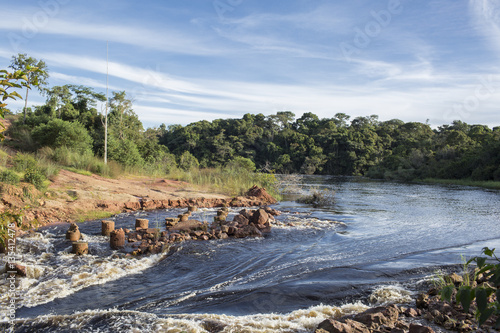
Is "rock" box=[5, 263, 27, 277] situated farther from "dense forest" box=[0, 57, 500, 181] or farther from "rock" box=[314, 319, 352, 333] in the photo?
"dense forest" box=[0, 57, 500, 181]

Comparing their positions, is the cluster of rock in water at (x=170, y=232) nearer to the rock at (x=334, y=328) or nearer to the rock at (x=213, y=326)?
the rock at (x=213, y=326)

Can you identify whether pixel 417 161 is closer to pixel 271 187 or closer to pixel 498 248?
pixel 271 187

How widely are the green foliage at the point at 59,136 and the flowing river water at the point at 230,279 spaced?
38.1 ft

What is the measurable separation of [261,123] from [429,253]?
71628 millimetres

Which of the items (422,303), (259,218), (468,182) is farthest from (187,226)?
(468,182)

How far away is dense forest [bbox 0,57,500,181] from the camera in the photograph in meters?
22.3

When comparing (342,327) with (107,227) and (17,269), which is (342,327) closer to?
(17,269)

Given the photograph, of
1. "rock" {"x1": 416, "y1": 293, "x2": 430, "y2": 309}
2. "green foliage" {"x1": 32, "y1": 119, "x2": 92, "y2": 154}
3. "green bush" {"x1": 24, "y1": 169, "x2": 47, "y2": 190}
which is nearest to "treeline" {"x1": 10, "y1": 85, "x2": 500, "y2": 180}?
"green foliage" {"x1": 32, "y1": 119, "x2": 92, "y2": 154}

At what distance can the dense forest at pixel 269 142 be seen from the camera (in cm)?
2230

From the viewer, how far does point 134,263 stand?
6.61m

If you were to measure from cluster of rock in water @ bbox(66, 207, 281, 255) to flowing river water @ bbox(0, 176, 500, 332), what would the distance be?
0.29 m

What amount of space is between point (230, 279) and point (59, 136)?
17459 millimetres

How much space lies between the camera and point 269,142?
67.9 metres

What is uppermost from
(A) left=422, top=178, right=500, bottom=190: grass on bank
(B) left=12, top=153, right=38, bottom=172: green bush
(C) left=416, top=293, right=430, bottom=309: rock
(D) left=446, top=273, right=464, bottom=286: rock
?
(B) left=12, top=153, right=38, bottom=172: green bush
